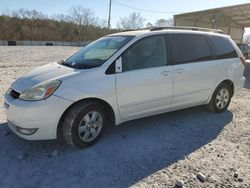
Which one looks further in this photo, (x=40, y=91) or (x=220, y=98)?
(x=220, y=98)

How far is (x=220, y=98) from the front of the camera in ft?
16.8

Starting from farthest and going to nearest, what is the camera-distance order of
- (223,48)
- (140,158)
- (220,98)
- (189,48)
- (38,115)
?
(220,98), (223,48), (189,48), (140,158), (38,115)

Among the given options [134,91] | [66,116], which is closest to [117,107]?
[134,91]

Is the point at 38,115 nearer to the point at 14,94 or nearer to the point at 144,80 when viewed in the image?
the point at 14,94

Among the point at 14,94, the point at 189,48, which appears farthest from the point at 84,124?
the point at 189,48

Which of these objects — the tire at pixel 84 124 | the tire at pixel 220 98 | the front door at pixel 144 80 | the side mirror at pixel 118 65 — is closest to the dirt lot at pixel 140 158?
the tire at pixel 84 124

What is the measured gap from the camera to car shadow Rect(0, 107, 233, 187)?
9.22ft

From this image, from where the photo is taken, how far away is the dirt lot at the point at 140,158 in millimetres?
2807

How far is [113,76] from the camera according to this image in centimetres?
351

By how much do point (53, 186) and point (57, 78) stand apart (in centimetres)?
141

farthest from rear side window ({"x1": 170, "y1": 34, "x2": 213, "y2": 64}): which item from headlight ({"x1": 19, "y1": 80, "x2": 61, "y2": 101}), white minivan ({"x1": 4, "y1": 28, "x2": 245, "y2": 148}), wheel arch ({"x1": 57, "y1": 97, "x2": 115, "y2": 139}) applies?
headlight ({"x1": 19, "y1": 80, "x2": 61, "y2": 101})

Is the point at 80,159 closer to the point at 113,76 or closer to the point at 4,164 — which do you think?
the point at 4,164

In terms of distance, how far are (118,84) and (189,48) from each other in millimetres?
1769

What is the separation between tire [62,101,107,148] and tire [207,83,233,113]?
2.60 metres
